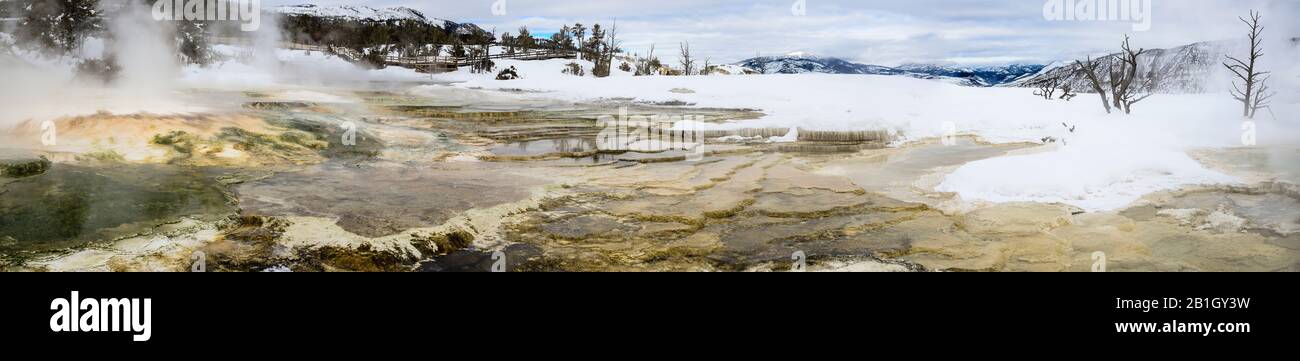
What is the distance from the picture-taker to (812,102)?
16.6 meters

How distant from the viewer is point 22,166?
4840mm

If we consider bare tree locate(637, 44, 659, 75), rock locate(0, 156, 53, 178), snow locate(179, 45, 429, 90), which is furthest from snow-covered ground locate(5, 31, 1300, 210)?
bare tree locate(637, 44, 659, 75)

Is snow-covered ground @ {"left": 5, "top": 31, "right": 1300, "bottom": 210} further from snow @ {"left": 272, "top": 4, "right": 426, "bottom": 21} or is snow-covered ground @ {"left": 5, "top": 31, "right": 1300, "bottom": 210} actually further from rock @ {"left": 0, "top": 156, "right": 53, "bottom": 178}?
snow @ {"left": 272, "top": 4, "right": 426, "bottom": 21}

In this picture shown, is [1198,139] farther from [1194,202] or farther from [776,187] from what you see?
[776,187]

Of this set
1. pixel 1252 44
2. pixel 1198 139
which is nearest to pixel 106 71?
pixel 1198 139

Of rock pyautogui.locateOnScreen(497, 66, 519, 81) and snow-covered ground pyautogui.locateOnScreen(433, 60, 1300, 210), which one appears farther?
rock pyautogui.locateOnScreen(497, 66, 519, 81)

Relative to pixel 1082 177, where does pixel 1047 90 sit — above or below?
above

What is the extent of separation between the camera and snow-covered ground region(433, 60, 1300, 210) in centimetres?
545

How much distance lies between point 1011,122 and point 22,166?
11.3 metres

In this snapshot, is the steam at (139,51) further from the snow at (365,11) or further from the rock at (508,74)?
the snow at (365,11)

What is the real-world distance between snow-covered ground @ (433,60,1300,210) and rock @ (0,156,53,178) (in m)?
5.98

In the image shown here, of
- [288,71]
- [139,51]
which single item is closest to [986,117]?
[139,51]

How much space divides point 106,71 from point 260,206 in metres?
10.3

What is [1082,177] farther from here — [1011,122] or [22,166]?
[22,166]
